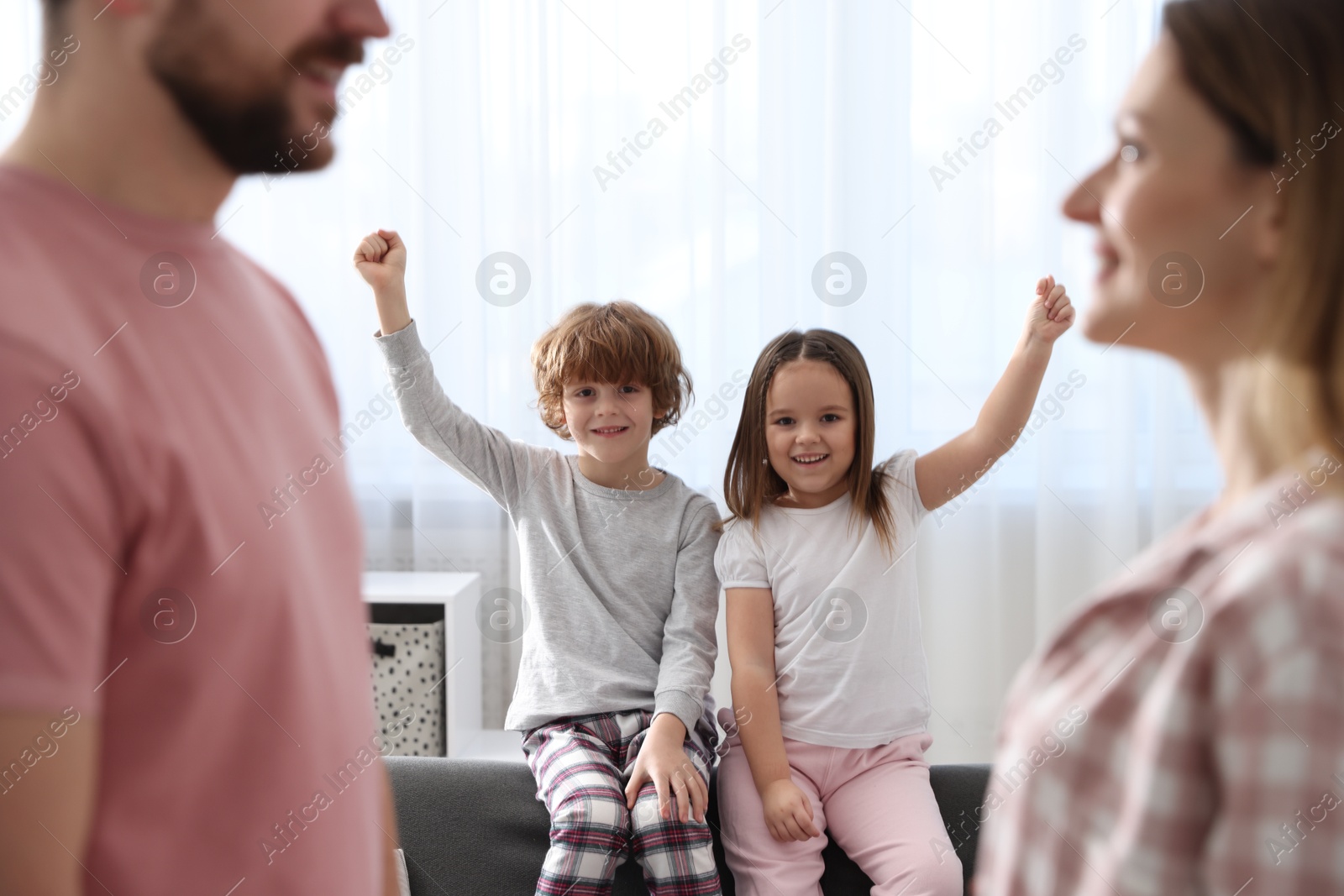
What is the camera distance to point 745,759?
62.7 inches

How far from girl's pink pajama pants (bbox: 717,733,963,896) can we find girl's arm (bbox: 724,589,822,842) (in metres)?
0.03

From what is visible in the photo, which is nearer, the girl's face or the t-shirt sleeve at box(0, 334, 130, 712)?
the t-shirt sleeve at box(0, 334, 130, 712)

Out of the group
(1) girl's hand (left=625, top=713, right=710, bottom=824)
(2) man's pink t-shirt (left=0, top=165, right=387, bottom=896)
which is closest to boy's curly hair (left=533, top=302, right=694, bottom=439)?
(1) girl's hand (left=625, top=713, right=710, bottom=824)

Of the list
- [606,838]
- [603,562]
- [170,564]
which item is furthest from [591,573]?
[170,564]

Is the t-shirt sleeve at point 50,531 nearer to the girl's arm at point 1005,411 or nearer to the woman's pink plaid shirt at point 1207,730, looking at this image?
the woman's pink plaid shirt at point 1207,730

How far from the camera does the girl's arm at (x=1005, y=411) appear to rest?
1.42m

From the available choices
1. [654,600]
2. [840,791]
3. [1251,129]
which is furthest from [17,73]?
[1251,129]

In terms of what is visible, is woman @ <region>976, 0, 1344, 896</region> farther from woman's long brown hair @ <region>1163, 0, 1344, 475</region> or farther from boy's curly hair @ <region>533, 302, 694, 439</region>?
boy's curly hair @ <region>533, 302, 694, 439</region>

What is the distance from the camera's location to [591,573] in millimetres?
1682

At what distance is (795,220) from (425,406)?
1289mm

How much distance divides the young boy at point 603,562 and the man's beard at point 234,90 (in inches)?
35.4

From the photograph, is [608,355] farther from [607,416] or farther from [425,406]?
[425,406]

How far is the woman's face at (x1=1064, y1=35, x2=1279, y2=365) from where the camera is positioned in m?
0.51

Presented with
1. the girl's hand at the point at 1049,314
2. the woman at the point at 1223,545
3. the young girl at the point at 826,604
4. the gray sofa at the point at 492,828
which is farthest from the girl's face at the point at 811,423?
the woman at the point at 1223,545
